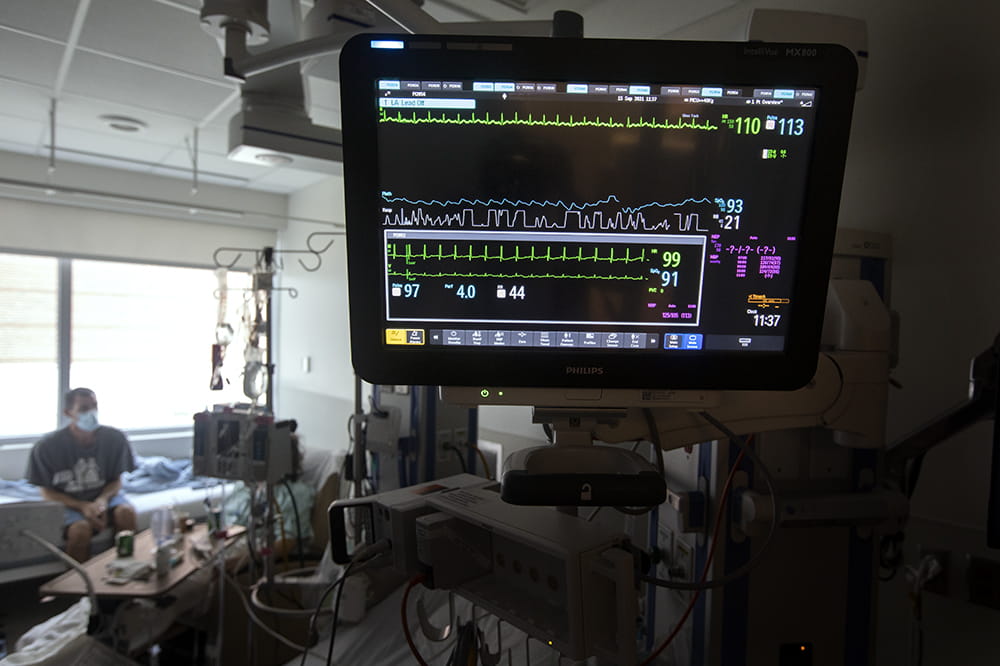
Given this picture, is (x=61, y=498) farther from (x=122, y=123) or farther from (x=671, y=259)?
(x=671, y=259)

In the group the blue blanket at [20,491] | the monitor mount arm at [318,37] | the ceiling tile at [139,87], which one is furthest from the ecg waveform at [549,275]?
the blue blanket at [20,491]

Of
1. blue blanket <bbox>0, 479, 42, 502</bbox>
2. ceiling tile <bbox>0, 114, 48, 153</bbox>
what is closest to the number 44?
ceiling tile <bbox>0, 114, 48, 153</bbox>

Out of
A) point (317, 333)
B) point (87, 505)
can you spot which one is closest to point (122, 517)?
point (87, 505)

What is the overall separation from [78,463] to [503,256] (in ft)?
14.7

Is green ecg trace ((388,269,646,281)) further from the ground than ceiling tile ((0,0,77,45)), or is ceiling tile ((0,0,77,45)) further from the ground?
ceiling tile ((0,0,77,45))

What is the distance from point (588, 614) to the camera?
0.77m

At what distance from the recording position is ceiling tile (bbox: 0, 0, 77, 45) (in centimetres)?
212

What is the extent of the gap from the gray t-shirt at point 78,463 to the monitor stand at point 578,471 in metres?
4.38

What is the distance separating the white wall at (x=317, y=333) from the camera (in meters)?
4.51

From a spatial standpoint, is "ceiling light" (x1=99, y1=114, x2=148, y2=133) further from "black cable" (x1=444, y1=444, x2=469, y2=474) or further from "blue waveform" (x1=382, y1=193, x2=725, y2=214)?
"blue waveform" (x1=382, y1=193, x2=725, y2=214)

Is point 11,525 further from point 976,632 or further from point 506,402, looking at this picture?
point 976,632

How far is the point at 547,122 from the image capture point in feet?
2.27

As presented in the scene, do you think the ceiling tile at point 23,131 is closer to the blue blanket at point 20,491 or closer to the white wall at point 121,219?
the white wall at point 121,219

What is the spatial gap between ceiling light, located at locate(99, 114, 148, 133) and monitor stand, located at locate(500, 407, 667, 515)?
3939mm
